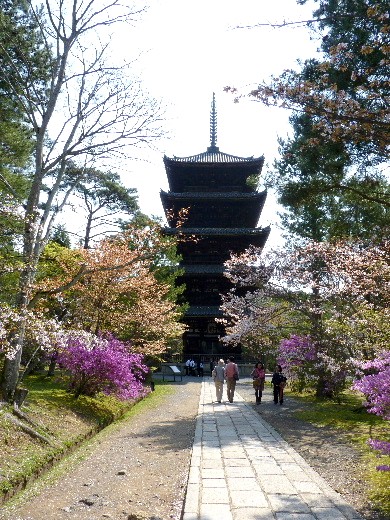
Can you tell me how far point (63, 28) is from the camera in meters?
9.66

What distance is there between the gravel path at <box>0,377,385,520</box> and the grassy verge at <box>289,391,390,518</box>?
183 mm

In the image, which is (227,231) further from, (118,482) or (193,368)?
(118,482)

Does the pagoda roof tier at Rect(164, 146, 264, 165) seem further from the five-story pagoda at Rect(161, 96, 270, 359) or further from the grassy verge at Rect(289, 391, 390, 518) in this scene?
the grassy verge at Rect(289, 391, 390, 518)

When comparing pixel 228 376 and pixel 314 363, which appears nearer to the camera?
pixel 228 376

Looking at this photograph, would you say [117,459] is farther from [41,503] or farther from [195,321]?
[195,321]

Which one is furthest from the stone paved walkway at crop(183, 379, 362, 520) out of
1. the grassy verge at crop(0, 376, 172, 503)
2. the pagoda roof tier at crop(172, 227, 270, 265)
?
the pagoda roof tier at crop(172, 227, 270, 265)

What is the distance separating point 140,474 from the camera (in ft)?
→ 21.2

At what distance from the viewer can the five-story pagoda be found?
102 ft

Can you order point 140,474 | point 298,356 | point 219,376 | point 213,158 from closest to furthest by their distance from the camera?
point 140,474
point 219,376
point 298,356
point 213,158

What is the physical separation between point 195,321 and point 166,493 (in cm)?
2616

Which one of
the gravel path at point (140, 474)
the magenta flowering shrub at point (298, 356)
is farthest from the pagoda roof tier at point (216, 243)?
the gravel path at point (140, 474)

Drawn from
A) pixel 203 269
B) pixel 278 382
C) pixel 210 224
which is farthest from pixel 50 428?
pixel 210 224

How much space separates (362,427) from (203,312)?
19.5m

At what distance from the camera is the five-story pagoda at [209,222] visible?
30953 millimetres
